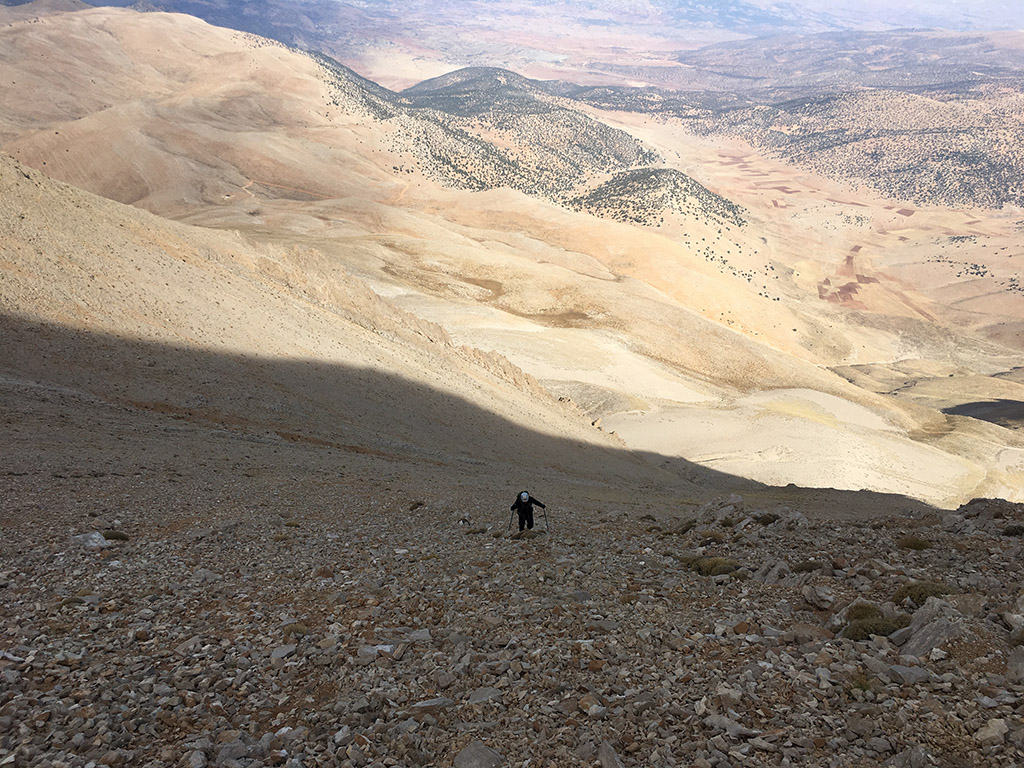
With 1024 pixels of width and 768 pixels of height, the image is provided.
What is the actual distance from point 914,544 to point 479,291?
1747 inches

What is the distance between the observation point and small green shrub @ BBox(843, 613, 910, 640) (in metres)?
6.46

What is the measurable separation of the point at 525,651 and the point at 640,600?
1826 mm

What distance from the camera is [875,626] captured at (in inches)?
256

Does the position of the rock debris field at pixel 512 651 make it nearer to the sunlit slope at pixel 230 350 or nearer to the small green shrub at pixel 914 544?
the small green shrub at pixel 914 544

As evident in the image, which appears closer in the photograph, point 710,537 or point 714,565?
point 714,565

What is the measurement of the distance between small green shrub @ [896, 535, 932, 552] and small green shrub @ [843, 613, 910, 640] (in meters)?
3.37

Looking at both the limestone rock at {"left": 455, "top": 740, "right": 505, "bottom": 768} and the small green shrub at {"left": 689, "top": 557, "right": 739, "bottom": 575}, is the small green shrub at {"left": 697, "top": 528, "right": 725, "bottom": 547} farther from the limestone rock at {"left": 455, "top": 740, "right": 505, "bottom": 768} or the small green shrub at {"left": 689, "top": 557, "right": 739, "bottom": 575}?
the limestone rock at {"left": 455, "top": 740, "right": 505, "bottom": 768}

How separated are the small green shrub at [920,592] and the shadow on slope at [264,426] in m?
11.6

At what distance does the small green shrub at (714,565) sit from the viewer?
8852 millimetres

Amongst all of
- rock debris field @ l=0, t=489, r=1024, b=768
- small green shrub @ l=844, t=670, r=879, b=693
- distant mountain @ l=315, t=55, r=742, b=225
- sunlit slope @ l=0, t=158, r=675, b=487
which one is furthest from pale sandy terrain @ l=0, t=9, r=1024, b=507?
small green shrub @ l=844, t=670, r=879, b=693

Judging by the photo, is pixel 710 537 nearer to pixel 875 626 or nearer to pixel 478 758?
pixel 875 626

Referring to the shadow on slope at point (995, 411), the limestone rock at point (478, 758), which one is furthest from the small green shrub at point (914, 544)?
the shadow on slope at point (995, 411)

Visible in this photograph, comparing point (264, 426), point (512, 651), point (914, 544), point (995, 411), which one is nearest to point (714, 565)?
point (914, 544)

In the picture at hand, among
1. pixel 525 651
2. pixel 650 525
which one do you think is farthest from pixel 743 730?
pixel 650 525
